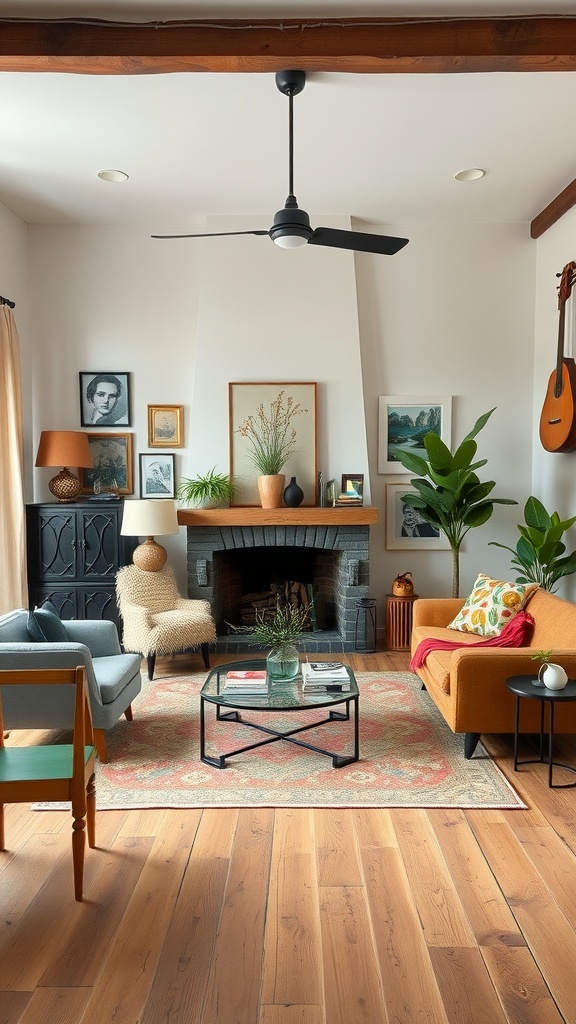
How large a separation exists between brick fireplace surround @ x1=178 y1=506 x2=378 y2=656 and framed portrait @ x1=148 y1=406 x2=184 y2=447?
2.36 ft

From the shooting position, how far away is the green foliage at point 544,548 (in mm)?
5129

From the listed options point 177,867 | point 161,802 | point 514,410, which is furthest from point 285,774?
point 514,410

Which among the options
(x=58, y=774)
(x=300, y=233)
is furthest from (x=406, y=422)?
(x=58, y=774)

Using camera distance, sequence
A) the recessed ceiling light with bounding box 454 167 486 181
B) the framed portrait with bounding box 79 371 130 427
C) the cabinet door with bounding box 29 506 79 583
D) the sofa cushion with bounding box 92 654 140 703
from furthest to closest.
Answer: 1. the framed portrait with bounding box 79 371 130 427
2. the cabinet door with bounding box 29 506 79 583
3. the recessed ceiling light with bounding box 454 167 486 181
4. the sofa cushion with bounding box 92 654 140 703

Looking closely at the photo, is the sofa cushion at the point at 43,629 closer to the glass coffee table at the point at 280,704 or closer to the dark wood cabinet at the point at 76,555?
the glass coffee table at the point at 280,704

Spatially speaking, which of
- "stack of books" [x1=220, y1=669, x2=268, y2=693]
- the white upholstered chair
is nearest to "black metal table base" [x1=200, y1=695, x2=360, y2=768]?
"stack of books" [x1=220, y1=669, x2=268, y2=693]

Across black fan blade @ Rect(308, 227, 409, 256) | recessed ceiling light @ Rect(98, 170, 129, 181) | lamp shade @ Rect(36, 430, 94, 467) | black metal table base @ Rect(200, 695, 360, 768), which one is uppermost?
recessed ceiling light @ Rect(98, 170, 129, 181)

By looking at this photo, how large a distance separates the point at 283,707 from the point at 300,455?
295cm

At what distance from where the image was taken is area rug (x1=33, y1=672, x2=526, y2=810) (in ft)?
10.8

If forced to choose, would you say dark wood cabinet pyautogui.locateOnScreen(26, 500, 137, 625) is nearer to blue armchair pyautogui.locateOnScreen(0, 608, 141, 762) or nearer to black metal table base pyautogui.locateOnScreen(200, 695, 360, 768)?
blue armchair pyautogui.locateOnScreen(0, 608, 141, 762)

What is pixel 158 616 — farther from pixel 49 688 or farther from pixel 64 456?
pixel 49 688

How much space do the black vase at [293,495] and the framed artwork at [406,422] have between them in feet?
2.48

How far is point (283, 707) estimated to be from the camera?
346cm

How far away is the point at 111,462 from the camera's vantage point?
621 centimetres
